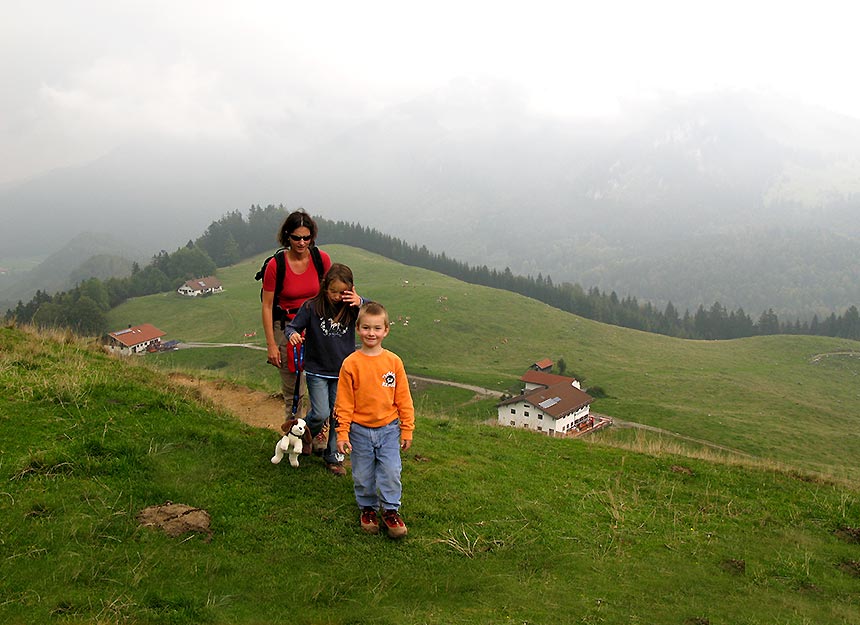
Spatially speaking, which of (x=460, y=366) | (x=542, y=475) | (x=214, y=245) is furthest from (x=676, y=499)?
(x=214, y=245)

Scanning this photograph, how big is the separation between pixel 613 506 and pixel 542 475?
1.69 m

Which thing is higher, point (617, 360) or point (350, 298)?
Answer: point (350, 298)

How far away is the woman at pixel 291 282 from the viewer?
27.5 ft

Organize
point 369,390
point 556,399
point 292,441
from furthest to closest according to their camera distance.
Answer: point 556,399 < point 292,441 < point 369,390

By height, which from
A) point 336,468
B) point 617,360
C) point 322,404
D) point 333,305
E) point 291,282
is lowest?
point 617,360

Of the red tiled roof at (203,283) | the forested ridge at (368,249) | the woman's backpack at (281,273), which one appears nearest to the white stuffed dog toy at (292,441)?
the woman's backpack at (281,273)

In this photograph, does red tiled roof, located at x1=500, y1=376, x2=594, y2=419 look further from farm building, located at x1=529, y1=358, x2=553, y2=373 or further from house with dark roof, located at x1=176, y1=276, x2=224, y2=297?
house with dark roof, located at x1=176, y1=276, x2=224, y2=297

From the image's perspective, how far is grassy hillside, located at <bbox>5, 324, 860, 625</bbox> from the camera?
18.3ft

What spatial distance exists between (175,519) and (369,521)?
2.33 m

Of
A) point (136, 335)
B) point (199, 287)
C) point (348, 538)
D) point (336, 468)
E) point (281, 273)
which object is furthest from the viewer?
point (199, 287)

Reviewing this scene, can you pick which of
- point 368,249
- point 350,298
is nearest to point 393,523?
point 350,298

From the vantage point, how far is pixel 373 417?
7.21 meters

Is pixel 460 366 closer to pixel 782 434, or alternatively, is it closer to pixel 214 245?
pixel 782 434

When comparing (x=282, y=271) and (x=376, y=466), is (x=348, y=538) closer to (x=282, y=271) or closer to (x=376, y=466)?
(x=376, y=466)
